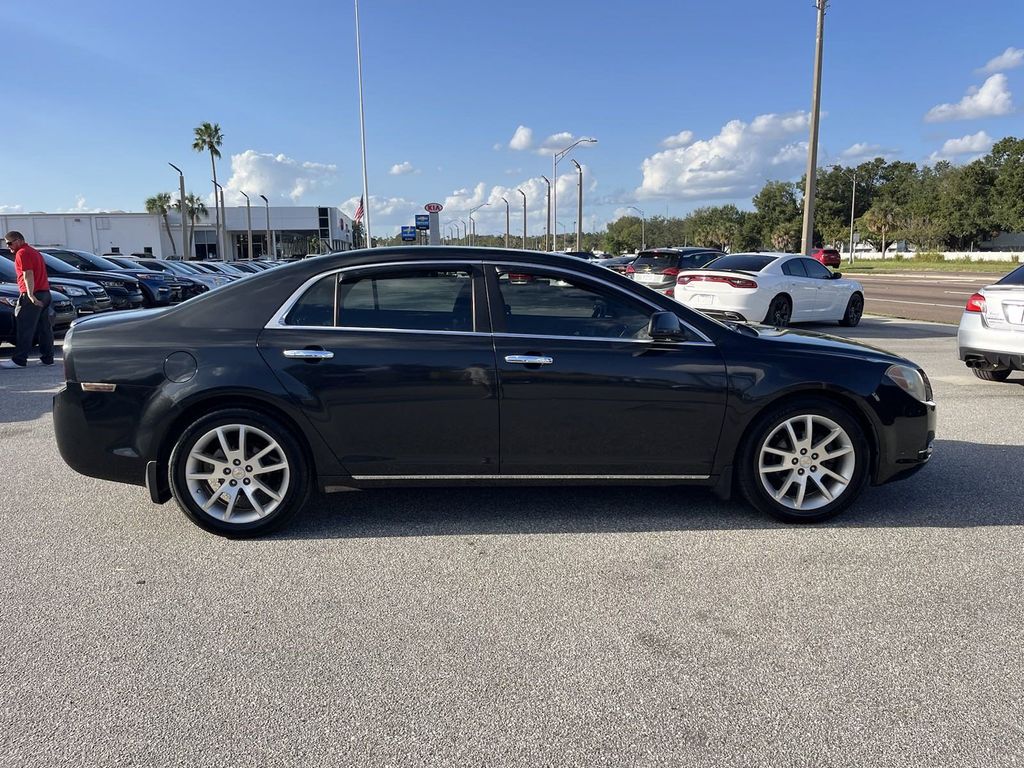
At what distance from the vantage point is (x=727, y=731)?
250 cm

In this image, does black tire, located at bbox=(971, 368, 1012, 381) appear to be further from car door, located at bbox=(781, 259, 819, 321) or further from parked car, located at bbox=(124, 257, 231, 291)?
parked car, located at bbox=(124, 257, 231, 291)

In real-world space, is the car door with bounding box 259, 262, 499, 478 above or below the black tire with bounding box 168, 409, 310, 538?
above

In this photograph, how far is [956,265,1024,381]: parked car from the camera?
25.5ft

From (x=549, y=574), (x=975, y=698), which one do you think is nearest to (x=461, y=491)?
(x=549, y=574)

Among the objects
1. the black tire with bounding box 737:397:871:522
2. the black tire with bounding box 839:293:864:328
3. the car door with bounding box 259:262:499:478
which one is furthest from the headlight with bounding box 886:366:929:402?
the black tire with bounding box 839:293:864:328

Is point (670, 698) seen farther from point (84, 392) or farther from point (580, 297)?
point (84, 392)

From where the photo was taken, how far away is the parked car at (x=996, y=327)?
306 inches

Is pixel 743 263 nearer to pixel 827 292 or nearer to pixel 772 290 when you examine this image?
pixel 772 290

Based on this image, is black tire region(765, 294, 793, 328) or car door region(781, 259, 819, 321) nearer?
black tire region(765, 294, 793, 328)

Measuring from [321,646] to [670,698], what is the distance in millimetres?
1372

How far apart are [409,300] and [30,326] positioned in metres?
7.98

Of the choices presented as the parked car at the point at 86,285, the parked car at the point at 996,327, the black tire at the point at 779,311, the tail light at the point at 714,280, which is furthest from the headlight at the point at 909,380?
the parked car at the point at 86,285

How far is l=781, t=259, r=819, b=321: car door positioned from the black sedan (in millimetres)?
10666

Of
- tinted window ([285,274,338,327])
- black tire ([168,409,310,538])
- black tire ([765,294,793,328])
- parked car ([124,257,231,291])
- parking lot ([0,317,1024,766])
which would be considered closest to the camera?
parking lot ([0,317,1024,766])
